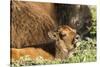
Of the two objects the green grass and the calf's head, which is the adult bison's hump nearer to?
the calf's head

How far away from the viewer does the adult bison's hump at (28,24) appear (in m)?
2.24

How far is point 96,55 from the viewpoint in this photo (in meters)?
2.60

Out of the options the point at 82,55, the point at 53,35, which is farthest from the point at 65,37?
the point at 82,55

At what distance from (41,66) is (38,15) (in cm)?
58

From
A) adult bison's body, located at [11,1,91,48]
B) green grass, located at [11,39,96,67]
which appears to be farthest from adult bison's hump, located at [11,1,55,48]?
green grass, located at [11,39,96,67]

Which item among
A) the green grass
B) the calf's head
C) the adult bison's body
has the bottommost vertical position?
the green grass

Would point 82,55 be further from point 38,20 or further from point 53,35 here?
point 38,20

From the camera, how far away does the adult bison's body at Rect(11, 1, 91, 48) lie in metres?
2.25

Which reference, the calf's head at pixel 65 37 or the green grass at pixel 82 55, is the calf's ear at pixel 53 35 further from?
the green grass at pixel 82 55

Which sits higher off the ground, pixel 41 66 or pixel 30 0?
pixel 30 0

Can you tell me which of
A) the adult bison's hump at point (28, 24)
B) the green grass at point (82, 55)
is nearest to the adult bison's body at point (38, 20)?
the adult bison's hump at point (28, 24)
